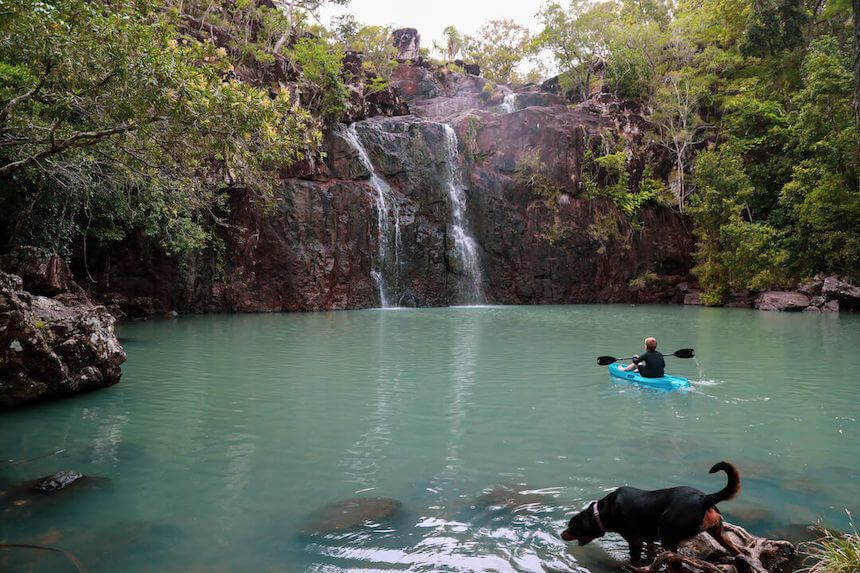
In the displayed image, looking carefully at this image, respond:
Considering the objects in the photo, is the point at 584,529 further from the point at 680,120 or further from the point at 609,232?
the point at 680,120

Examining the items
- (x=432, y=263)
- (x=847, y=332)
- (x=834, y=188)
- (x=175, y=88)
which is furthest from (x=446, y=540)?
(x=834, y=188)

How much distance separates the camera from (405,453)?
543 centimetres

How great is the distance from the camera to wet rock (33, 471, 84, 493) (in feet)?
14.6

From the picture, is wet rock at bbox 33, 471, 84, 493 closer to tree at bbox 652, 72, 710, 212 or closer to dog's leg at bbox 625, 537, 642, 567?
dog's leg at bbox 625, 537, 642, 567

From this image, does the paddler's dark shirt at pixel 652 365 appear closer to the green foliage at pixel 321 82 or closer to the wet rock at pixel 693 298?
the green foliage at pixel 321 82

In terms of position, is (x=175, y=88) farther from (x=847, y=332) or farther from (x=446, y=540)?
(x=847, y=332)

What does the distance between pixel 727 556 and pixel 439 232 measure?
80.0 feet

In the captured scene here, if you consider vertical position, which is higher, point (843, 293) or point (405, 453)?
point (843, 293)

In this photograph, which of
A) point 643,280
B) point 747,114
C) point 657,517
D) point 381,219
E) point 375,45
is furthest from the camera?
point 375,45

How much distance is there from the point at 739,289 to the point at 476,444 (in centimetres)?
2431

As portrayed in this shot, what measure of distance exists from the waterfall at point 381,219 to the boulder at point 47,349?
56.4 feet

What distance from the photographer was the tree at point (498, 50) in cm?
4403

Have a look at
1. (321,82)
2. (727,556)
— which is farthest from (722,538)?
(321,82)

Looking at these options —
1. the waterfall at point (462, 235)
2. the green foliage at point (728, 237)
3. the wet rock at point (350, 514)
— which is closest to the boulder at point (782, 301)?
the green foliage at point (728, 237)
